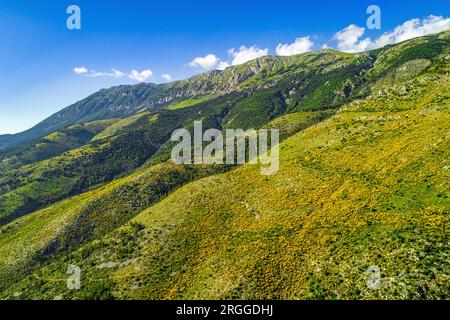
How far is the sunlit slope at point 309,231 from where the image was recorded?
4791cm

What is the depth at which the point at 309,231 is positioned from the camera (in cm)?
6253

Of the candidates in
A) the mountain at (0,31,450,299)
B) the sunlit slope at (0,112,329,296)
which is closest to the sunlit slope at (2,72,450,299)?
the mountain at (0,31,450,299)

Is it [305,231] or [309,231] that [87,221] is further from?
[309,231]

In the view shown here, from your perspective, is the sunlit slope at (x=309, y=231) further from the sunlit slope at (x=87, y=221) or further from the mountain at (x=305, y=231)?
the sunlit slope at (x=87, y=221)

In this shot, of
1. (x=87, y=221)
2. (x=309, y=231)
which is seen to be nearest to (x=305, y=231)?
(x=309, y=231)

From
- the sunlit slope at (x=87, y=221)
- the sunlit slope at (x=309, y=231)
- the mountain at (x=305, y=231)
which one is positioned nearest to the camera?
the sunlit slope at (x=309, y=231)

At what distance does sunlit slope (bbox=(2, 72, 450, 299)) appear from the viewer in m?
47.9

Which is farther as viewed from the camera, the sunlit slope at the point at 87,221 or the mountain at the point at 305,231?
the sunlit slope at the point at 87,221

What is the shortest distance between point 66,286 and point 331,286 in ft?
202

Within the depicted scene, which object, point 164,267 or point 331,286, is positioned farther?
point 164,267

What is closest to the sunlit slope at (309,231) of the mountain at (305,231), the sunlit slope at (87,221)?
the mountain at (305,231)

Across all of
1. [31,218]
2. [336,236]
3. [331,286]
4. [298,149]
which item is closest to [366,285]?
[331,286]

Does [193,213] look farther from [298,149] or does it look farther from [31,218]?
[31,218]

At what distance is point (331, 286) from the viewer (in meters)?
47.0
